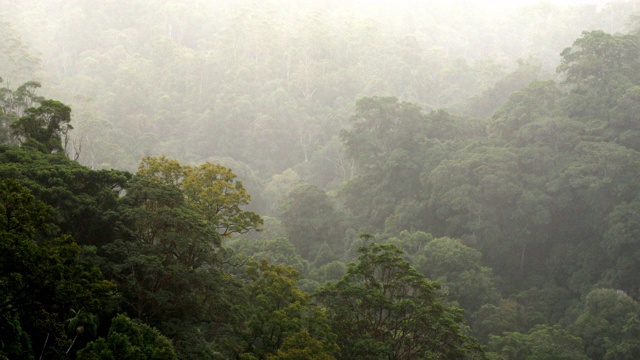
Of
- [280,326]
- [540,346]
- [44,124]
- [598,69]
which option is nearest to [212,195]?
[280,326]


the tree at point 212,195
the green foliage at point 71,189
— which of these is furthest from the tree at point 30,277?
the tree at point 212,195

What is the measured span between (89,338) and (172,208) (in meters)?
4.49

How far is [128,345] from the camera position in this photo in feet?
35.4

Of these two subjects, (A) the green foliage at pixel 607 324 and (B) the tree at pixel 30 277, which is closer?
(B) the tree at pixel 30 277

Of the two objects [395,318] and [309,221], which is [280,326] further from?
[309,221]

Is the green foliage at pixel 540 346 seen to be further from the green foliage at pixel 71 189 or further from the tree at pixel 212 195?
the green foliage at pixel 71 189

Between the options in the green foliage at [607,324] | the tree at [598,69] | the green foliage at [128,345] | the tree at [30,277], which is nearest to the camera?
the tree at [30,277]

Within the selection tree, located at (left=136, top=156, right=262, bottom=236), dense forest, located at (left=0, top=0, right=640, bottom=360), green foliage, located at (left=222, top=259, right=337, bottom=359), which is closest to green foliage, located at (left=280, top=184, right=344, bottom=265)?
dense forest, located at (left=0, top=0, right=640, bottom=360)

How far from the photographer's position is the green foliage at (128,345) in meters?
10.5

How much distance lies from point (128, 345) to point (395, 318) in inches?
333

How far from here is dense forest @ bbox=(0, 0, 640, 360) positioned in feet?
48.0

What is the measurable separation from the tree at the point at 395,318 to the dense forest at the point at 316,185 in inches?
2.5

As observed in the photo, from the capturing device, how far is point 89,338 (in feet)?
40.8

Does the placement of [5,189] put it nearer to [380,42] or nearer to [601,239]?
[601,239]
